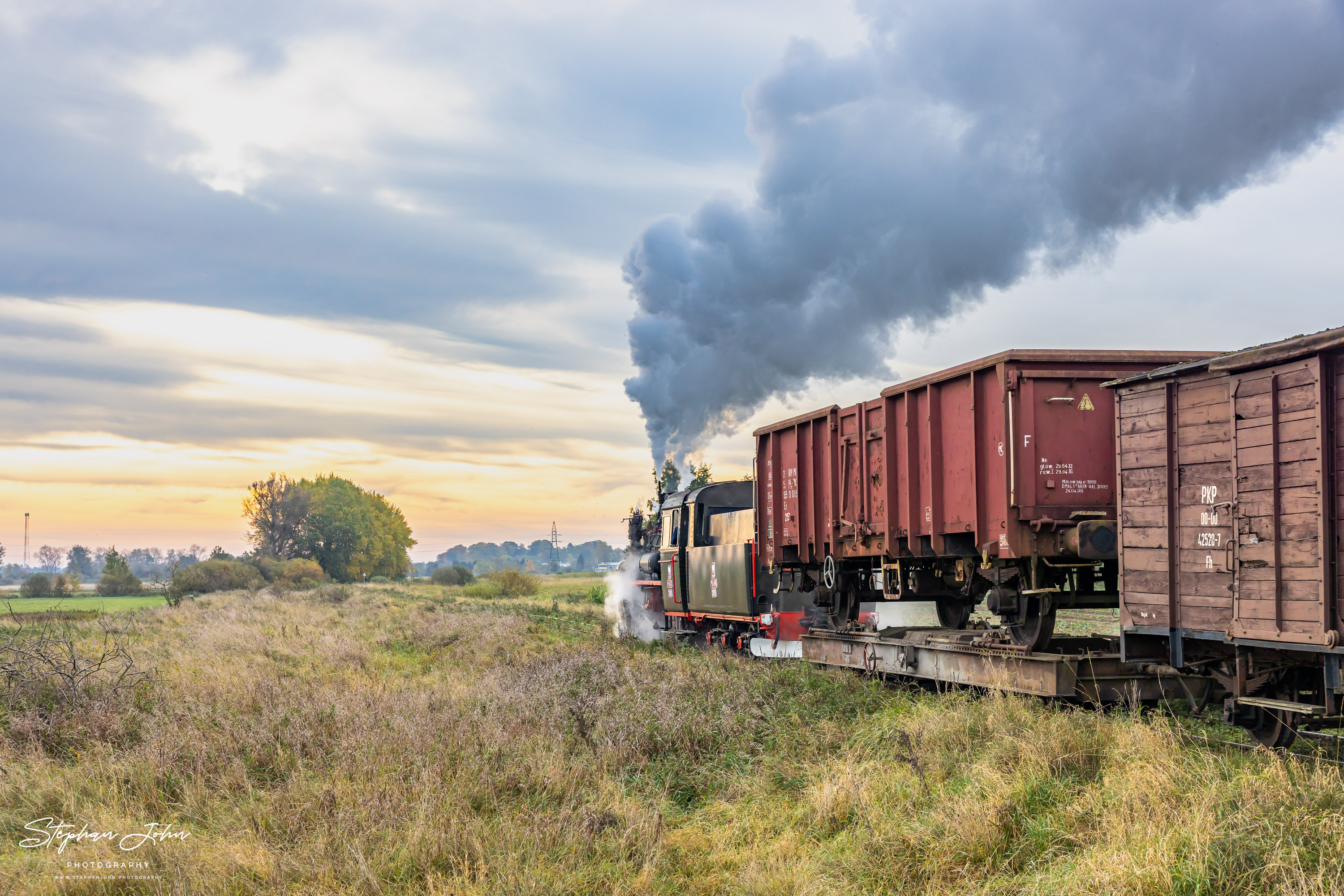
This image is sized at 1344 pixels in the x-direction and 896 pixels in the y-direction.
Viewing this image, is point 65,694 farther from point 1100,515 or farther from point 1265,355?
point 1265,355

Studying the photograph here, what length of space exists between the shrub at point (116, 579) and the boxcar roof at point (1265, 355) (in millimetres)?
76535

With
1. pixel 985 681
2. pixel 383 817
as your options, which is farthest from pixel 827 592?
pixel 383 817

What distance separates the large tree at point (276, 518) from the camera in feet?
278

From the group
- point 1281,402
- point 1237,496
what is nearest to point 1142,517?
Answer: point 1237,496

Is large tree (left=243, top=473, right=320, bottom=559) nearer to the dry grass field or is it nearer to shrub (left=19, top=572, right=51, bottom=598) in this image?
shrub (left=19, top=572, right=51, bottom=598)

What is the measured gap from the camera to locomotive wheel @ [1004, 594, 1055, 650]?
950 cm

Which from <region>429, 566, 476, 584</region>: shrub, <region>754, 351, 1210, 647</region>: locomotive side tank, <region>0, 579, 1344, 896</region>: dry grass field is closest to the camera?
<region>0, 579, 1344, 896</region>: dry grass field

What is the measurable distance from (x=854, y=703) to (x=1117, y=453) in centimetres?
401

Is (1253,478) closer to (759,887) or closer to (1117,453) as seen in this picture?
(1117,453)

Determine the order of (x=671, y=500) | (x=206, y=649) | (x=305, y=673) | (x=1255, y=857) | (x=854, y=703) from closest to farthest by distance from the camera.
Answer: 1. (x=1255, y=857)
2. (x=854, y=703)
3. (x=305, y=673)
4. (x=206, y=649)
5. (x=671, y=500)

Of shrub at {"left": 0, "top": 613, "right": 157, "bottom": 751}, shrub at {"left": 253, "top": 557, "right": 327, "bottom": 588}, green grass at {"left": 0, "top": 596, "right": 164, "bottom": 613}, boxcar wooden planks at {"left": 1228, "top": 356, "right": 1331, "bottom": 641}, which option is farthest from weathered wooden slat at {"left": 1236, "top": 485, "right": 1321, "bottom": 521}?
shrub at {"left": 253, "top": 557, "right": 327, "bottom": 588}

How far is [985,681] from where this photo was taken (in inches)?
379

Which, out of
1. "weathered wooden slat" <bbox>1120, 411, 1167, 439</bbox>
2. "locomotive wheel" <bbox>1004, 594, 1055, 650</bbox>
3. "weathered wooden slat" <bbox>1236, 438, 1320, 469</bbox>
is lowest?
"locomotive wheel" <bbox>1004, 594, 1055, 650</bbox>

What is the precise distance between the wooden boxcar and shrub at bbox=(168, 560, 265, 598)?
165ft
